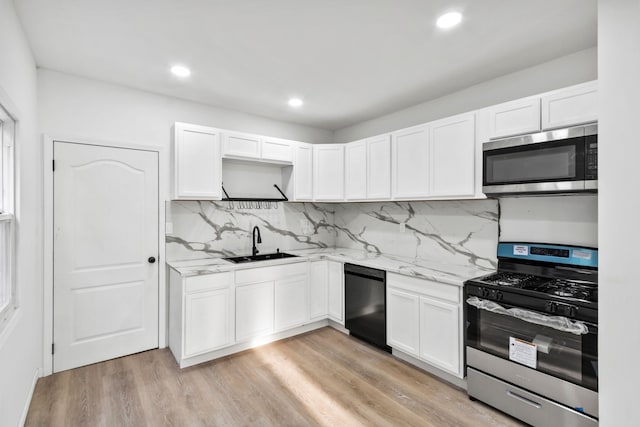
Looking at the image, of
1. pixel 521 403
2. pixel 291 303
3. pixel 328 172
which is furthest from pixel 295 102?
pixel 521 403

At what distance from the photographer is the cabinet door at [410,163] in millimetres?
3006

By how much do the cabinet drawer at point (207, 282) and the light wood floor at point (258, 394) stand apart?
71 cm

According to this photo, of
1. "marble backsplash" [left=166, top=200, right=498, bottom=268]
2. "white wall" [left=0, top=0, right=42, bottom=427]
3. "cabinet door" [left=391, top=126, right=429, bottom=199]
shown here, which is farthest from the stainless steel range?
"white wall" [left=0, top=0, right=42, bottom=427]

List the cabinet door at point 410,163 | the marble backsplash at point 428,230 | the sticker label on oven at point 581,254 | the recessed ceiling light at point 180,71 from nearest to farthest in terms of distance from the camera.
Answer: the sticker label on oven at point 581,254 < the recessed ceiling light at point 180,71 < the marble backsplash at point 428,230 < the cabinet door at point 410,163

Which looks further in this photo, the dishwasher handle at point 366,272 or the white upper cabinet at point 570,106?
the dishwasher handle at point 366,272

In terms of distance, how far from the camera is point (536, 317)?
2.00 m

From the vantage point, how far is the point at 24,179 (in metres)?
2.16

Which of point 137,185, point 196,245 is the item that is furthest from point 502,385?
point 137,185

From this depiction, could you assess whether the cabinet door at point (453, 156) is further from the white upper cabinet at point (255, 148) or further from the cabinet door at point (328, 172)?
the white upper cabinet at point (255, 148)

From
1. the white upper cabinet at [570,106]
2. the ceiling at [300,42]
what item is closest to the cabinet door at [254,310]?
the ceiling at [300,42]

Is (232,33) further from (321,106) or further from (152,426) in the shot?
(152,426)

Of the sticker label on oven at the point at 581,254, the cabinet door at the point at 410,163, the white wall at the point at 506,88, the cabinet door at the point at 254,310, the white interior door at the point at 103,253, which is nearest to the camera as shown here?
the sticker label on oven at the point at 581,254

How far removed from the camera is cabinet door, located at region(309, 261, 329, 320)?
3.66 m

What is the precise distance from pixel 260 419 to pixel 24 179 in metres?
2.31
